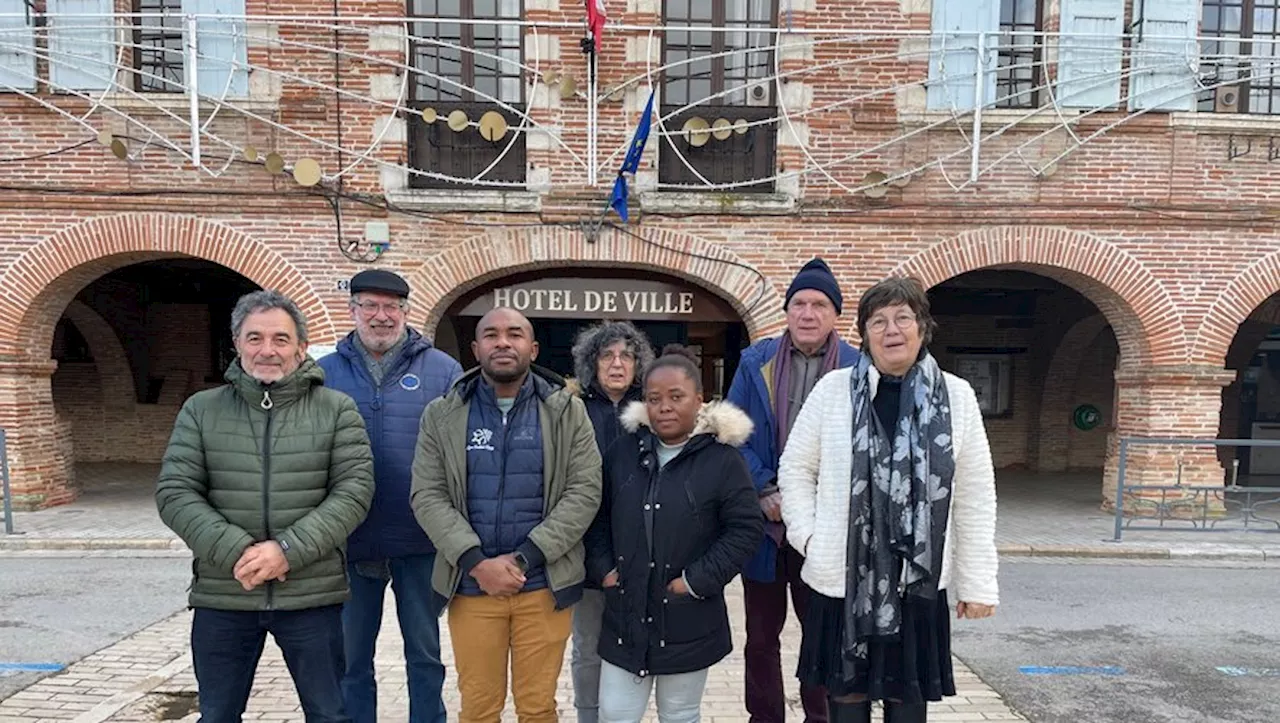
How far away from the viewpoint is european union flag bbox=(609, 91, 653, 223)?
7.43 m

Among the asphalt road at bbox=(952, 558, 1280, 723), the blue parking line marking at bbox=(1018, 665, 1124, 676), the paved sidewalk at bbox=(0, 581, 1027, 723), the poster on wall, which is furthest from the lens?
the poster on wall

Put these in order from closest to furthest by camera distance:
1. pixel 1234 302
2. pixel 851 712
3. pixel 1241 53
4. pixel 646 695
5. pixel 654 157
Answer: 1. pixel 851 712
2. pixel 646 695
3. pixel 654 157
4. pixel 1234 302
5. pixel 1241 53

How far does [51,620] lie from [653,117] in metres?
7.33

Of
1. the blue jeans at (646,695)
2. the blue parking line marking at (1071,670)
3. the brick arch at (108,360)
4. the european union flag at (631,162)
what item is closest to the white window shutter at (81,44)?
the european union flag at (631,162)

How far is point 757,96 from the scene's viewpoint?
28.4 ft

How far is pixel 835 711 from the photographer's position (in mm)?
2834

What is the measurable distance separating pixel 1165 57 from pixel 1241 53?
4.92 feet

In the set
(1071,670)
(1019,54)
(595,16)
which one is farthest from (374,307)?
(1019,54)

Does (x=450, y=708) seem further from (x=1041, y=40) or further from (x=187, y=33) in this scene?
(x=1041, y=40)

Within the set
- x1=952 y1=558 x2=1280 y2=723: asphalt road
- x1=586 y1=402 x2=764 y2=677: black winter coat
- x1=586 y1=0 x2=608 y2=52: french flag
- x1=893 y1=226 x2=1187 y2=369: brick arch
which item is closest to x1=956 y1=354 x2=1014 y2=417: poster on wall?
x1=893 y1=226 x2=1187 y2=369: brick arch

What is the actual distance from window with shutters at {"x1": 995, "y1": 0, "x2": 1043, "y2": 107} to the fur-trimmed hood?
7959mm

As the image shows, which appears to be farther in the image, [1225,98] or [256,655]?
[1225,98]

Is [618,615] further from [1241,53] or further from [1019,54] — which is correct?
[1241,53]

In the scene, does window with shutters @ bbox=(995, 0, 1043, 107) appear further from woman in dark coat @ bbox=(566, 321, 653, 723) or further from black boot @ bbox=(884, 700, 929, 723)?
black boot @ bbox=(884, 700, 929, 723)
